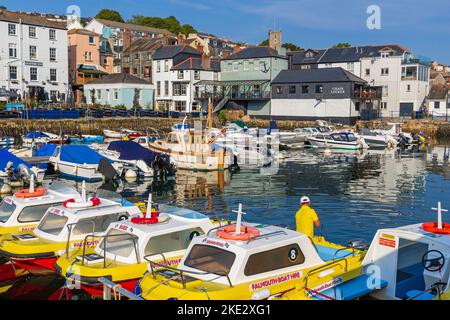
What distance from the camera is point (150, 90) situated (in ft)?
272

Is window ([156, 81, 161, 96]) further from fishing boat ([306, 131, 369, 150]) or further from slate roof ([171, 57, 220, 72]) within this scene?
fishing boat ([306, 131, 369, 150])

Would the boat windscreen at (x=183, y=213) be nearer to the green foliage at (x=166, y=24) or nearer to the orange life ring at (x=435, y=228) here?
the orange life ring at (x=435, y=228)

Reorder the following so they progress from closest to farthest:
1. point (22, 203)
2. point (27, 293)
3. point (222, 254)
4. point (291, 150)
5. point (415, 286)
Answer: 1. point (222, 254)
2. point (415, 286)
3. point (27, 293)
4. point (22, 203)
5. point (291, 150)

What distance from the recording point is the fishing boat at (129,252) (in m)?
12.0

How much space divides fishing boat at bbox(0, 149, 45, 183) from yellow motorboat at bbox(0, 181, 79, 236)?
15.0 meters

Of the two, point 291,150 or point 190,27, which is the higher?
point 190,27

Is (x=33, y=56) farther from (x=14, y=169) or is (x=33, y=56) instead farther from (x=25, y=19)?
(x=14, y=169)

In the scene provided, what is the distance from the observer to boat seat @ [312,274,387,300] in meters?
10.6

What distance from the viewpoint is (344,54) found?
83625mm

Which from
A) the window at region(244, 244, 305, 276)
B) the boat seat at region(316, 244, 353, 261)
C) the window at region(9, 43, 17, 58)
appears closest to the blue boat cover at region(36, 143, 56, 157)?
the boat seat at region(316, 244, 353, 261)

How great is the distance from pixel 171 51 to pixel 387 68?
118ft
